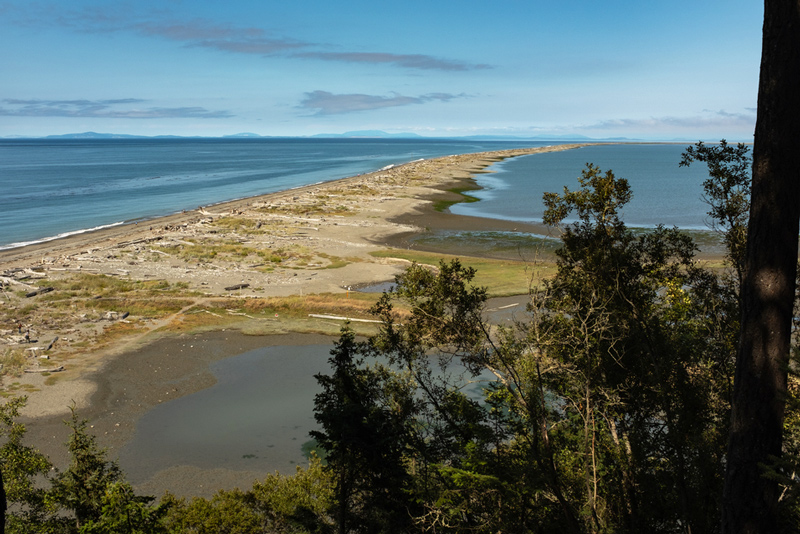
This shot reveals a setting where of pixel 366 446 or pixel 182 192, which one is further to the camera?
pixel 182 192

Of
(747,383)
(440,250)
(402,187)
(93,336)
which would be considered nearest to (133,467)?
(93,336)

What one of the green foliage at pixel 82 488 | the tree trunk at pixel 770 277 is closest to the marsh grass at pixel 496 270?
the green foliage at pixel 82 488

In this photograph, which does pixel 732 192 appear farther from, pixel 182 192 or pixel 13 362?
pixel 182 192

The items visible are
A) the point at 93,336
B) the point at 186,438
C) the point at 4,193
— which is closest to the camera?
the point at 186,438

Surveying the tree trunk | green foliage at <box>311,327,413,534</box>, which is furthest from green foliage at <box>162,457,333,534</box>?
the tree trunk

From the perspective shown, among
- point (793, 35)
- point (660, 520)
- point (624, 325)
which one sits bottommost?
point (660, 520)

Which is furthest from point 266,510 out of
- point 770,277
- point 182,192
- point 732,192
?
point 182,192

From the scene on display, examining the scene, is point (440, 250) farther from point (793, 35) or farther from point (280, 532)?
point (793, 35)
